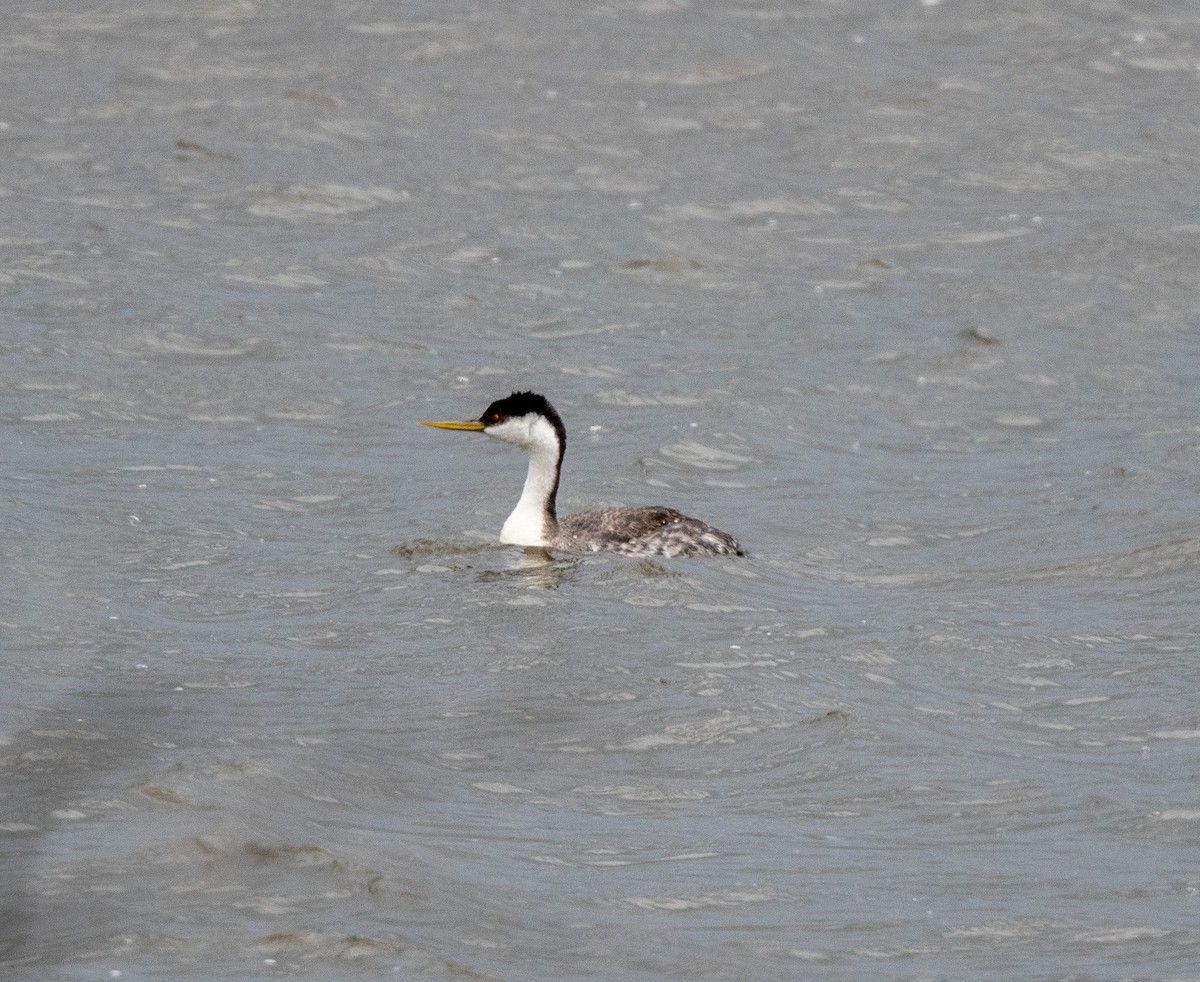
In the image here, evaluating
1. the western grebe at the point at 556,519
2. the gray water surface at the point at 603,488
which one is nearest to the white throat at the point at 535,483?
the western grebe at the point at 556,519

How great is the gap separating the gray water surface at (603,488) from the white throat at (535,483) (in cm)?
27

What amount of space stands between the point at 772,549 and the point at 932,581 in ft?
3.58

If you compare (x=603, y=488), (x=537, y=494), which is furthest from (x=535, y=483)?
(x=603, y=488)

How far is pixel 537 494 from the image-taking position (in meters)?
13.2

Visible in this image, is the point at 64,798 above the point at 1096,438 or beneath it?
above

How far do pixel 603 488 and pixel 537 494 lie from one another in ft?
6.15

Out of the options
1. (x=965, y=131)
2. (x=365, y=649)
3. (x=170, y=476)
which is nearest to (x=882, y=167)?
(x=965, y=131)

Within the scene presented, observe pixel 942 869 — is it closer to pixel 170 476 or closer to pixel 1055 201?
pixel 170 476

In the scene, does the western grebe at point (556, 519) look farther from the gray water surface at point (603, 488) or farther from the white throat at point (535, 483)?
the gray water surface at point (603, 488)

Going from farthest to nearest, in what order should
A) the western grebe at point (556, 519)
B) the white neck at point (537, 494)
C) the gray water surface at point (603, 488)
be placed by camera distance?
the white neck at point (537, 494)
the western grebe at point (556, 519)
the gray water surface at point (603, 488)

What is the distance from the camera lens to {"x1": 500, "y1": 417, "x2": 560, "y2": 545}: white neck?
42.8 feet

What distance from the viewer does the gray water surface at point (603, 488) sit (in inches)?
301

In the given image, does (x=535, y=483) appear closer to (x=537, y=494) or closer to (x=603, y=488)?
(x=537, y=494)

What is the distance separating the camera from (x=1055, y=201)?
22.0 metres
